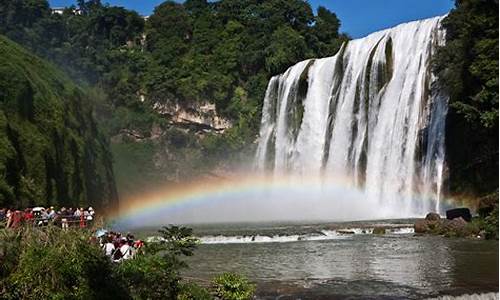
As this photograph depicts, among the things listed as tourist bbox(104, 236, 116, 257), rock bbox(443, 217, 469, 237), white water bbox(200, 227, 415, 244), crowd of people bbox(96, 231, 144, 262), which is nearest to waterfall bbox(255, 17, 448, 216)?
white water bbox(200, 227, 415, 244)

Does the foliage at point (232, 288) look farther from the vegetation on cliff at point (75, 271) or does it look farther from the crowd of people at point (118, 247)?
the crowd of people at point (118, 247)

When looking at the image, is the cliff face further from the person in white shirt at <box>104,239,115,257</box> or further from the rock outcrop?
the rock outcrop

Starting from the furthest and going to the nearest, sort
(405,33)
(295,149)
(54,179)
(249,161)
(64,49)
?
1. (64,49)
2. (249,161)
3. (295,149)
4. (405,33)
5. (54,179)

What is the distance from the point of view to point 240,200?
65500 mm

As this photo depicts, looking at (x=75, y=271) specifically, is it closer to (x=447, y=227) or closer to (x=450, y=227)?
(x=450, y=227)

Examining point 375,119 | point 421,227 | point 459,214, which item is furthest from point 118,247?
point 375,119

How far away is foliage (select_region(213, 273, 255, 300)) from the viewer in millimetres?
12086

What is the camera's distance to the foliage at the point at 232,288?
39.7 feet

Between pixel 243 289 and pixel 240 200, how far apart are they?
5328 cm

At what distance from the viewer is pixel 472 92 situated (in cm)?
3284

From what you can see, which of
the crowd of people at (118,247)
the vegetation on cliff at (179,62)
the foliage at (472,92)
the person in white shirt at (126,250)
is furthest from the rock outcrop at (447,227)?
the vegetation on cliff at (179,62)

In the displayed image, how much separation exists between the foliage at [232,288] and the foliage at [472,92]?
17.8 meters

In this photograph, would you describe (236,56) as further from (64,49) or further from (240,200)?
(64,49)

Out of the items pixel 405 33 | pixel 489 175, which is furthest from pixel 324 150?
pixel 489 175
